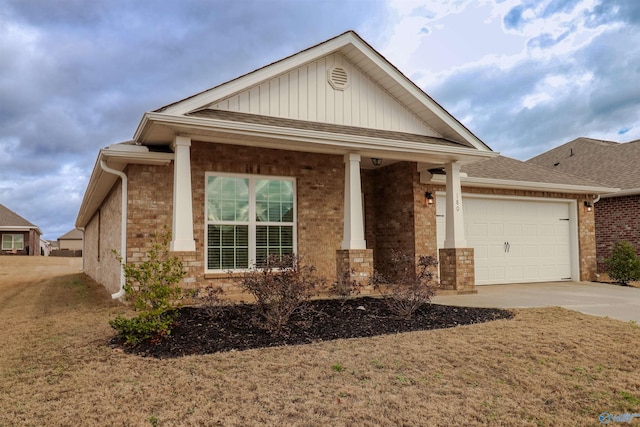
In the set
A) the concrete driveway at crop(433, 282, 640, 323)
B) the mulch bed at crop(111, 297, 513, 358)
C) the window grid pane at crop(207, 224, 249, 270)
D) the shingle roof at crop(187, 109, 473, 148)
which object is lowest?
the concrete driveway at crop(433, 282, 640, 323)

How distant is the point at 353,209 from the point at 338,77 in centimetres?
292

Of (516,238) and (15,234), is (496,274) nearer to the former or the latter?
(516,238)

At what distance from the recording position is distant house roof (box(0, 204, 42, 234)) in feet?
110

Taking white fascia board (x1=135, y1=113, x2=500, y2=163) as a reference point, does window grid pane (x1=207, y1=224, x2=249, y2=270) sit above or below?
below

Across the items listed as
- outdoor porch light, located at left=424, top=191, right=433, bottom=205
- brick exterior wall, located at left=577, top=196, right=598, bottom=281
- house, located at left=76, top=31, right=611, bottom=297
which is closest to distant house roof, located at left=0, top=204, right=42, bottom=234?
house, located at left=76, top=31, right=611, bottom=297

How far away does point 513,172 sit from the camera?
42.5 feet

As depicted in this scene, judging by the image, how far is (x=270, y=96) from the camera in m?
8.99

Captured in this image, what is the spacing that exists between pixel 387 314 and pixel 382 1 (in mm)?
5759

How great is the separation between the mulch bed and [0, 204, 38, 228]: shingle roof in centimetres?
3382

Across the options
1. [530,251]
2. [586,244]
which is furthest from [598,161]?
[530,251]

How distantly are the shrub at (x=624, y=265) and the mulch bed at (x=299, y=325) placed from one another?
7.33 m

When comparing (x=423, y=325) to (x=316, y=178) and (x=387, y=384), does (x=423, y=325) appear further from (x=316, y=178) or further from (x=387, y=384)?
(x=316, y=178)

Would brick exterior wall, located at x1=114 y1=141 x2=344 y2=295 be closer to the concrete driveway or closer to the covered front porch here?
the covered front porch

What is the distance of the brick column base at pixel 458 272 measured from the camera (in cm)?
984
